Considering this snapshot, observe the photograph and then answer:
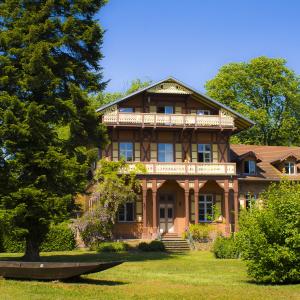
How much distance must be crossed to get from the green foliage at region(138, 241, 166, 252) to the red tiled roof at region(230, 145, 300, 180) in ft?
33.1

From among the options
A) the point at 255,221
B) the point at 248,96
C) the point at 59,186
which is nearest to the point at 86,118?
the point at 59,186

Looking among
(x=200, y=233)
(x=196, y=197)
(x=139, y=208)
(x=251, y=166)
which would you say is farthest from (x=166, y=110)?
(x=200, y=233)

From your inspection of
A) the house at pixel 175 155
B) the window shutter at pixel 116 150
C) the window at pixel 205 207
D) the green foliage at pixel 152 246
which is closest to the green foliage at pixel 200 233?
the house at pixel 175 155

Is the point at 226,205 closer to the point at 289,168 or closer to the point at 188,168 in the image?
the point at 188,168

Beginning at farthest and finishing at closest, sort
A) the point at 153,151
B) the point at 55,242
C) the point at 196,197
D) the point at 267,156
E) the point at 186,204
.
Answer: the point at 267,156 < the point at 153,151 < the point at 186,204 < the point at 196,197 < the point at 55,242

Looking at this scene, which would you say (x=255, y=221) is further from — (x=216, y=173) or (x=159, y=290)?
(x=216, y=173)

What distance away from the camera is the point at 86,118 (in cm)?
2477

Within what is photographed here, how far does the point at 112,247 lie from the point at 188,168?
8.06 m

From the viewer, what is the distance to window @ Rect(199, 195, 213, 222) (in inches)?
1535

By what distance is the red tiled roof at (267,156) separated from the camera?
136 feet

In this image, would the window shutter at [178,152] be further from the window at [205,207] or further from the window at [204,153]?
the window at [205,207]

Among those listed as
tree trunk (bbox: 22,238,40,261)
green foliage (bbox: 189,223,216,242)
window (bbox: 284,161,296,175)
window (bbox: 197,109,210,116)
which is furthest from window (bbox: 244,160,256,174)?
tree trunk (bbox: 22,238,40,261)

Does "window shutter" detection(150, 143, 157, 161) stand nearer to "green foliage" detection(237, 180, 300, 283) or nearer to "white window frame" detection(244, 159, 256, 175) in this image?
"white window frame" detection(244, 159, 256, 175)

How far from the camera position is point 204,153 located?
129ft
